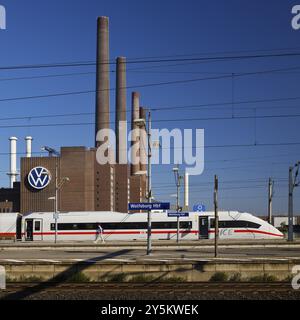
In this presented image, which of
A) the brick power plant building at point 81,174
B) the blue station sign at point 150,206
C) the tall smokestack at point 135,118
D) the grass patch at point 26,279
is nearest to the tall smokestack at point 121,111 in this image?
the tall smokestack at point 135,118

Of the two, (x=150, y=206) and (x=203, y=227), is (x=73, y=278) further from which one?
(x=203, y=227)

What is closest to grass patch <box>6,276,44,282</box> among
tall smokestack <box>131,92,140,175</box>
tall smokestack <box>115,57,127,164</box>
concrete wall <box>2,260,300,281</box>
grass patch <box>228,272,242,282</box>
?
concrete wall <box>2,260,300,281</box>

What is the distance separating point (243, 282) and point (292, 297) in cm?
367

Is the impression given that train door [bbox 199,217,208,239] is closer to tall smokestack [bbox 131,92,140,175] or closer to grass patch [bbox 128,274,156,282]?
grass patch [bbox 128,274,156,282]

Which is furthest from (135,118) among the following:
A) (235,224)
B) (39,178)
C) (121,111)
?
(235,224)

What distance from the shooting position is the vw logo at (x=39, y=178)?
240 ft

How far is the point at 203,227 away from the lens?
44.4m

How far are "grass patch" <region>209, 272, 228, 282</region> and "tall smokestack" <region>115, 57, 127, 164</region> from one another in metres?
63.4

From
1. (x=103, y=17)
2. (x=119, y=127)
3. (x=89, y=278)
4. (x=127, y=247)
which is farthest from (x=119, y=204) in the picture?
(x=89, y=278)

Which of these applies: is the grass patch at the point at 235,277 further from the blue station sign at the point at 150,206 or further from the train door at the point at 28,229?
the train door at the point at 28,229

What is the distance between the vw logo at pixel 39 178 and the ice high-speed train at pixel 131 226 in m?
25.1

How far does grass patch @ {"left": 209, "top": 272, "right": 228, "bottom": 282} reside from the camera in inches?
763
